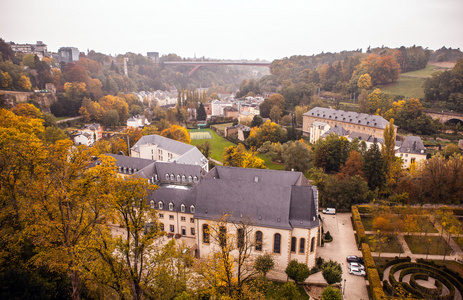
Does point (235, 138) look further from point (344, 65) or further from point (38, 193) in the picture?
point (38, 193)

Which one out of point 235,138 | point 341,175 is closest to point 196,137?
point 235,138

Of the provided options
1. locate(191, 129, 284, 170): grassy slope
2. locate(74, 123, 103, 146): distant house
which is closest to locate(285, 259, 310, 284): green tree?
locate(191, 129, 284, 170): grassy slope

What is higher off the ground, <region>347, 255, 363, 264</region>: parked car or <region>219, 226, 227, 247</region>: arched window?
<region>219, 226, 227, 247</region>: arched window

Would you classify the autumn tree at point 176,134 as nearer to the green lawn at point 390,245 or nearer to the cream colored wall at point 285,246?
the cream colored wall at point 285,246

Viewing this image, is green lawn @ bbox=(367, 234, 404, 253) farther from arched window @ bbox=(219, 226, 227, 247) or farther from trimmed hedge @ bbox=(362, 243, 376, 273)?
arched window @ bbox=(219, 226, 227, 247)

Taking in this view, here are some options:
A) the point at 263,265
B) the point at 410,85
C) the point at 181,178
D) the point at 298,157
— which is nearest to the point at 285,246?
the point at 263,265
